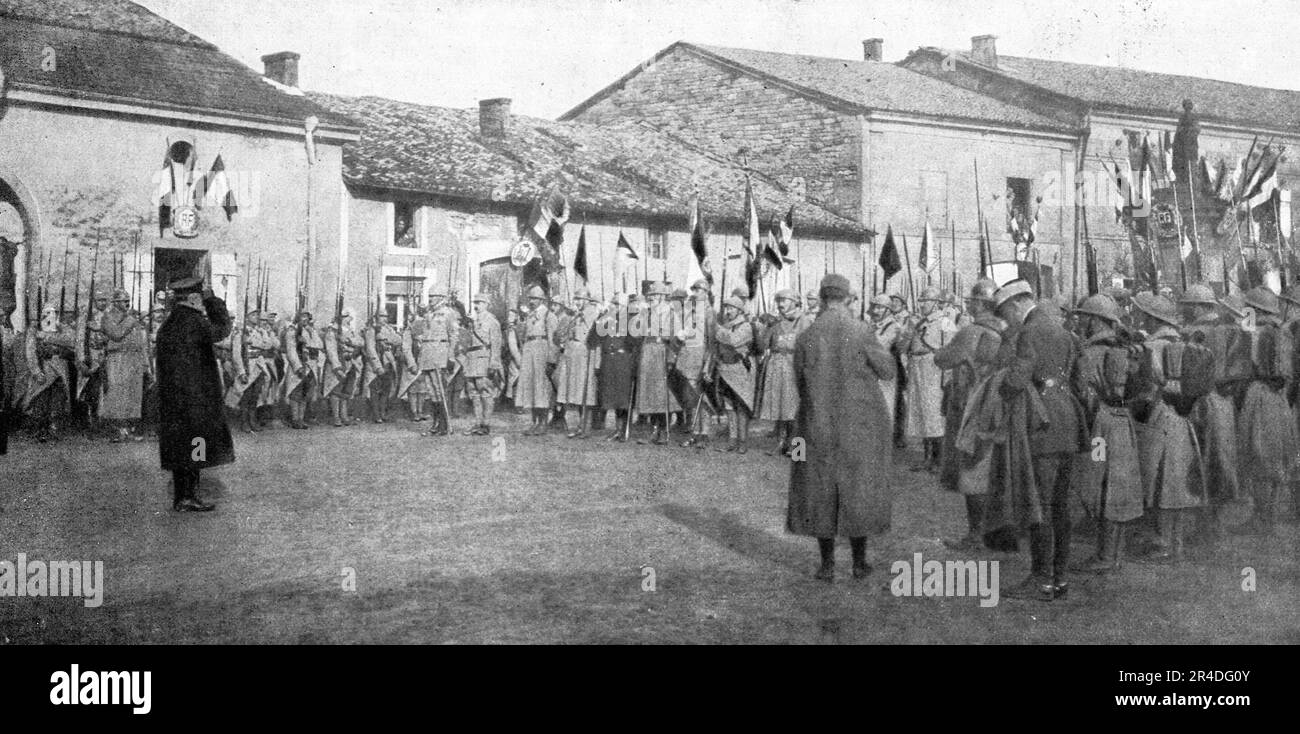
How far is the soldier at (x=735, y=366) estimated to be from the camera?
12648 mm

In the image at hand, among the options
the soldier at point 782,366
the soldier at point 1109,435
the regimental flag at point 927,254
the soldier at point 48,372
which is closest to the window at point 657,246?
the soldier at point 782,366

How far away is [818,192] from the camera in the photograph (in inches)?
658

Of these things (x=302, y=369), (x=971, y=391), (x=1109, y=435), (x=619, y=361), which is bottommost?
(x=1109, y=435)

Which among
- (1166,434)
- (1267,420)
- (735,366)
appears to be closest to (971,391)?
(1166,434)

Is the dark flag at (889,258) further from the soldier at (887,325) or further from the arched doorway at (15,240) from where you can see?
the arched doorway at (15,240)

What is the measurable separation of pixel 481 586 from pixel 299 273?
6403mm

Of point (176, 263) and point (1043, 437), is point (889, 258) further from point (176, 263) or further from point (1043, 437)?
point (176, 263)

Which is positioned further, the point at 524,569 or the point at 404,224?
the point at 404,224

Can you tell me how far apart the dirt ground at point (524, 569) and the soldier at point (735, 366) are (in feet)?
6.88

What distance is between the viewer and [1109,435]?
23.4 feet

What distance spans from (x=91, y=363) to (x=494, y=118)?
517 cm

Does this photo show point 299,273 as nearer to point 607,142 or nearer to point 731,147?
point 607,142

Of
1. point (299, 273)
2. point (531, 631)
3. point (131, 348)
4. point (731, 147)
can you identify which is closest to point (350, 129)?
point (299, 273)

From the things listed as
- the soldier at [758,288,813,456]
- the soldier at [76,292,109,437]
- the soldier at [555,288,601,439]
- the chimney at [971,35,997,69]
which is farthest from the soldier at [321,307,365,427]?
the chimney at [971,35,997,69]
